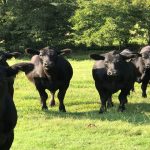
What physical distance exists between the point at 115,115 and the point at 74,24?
25744 mm

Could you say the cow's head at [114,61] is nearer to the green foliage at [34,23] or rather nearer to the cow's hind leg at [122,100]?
the cow's hind leg at [122,100]

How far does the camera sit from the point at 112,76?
37.5ft

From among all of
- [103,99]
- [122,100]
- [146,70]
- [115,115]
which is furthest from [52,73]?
[146,70]

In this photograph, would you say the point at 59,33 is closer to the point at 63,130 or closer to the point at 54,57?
the point at 54,57

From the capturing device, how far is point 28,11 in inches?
1441

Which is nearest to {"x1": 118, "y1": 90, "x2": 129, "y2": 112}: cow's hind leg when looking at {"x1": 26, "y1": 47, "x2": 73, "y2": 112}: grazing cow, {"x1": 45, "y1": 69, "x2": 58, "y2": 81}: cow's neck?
{"x1": 26, "y1": 47, "x2": 73, "y2": 112}: grazing cow

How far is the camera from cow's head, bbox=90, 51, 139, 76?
11.3 metres

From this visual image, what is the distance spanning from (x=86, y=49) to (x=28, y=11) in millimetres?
5581

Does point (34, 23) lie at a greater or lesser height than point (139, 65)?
lesser

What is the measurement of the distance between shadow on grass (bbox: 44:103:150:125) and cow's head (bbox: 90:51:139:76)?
1013mm

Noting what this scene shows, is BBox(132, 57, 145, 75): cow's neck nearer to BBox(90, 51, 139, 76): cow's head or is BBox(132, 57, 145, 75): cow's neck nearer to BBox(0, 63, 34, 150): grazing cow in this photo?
BBox(90, 51, 139, 76): cow's head

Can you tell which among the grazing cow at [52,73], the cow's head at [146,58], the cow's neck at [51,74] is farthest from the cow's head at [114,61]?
the cow's head at [146,58]

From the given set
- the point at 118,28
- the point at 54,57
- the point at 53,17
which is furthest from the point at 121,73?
the point at 53,17

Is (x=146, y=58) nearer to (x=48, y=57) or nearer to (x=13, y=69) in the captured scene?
(x=48, y=57)
